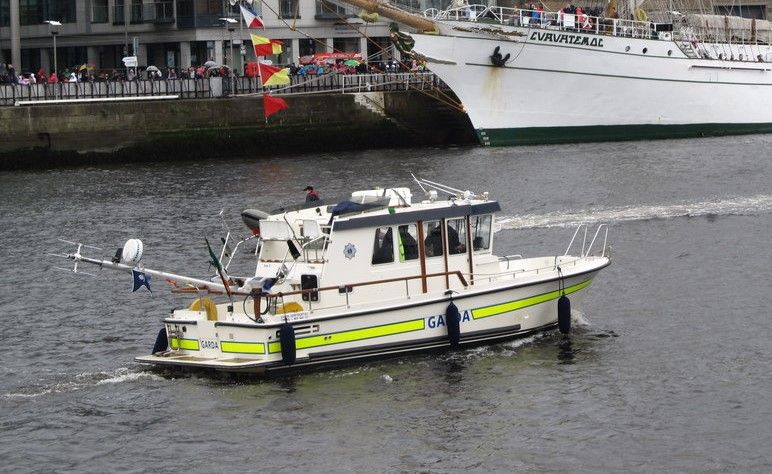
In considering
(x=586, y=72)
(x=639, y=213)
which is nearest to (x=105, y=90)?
(x=586, y=72)

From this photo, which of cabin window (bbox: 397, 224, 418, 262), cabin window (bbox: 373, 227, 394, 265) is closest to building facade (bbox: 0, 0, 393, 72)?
cabin window (bbox: 397, 224, 418, 262)

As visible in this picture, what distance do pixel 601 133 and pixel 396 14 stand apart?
Result: 36.9 feet

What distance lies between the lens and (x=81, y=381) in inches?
1117

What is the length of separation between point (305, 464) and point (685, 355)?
29.1ft

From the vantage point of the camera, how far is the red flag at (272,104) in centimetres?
6003

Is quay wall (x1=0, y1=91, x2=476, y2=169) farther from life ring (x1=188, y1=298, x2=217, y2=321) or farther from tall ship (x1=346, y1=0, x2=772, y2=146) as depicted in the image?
life ring (x1=188, y1=298, x2=217, y2=321)

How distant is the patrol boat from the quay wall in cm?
3530

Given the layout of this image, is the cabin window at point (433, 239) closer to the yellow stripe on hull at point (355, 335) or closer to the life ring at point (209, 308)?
the yellow stripe on hull at point (355, 335)

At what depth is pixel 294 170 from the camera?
6016cm

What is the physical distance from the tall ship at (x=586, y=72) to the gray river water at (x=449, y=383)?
24.3 m

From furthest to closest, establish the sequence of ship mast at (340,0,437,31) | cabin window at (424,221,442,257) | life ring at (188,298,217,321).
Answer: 1. ship mast at (340,0,437,31)
2. cabin window at (424,221,442,257)
3. life ring at (188,298,217,321)

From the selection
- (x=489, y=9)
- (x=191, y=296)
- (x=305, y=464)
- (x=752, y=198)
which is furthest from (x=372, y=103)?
(x=305, y=464)

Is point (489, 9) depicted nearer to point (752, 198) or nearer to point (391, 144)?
point (391, 144)

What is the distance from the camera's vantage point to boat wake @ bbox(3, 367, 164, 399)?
2769 centimetres
